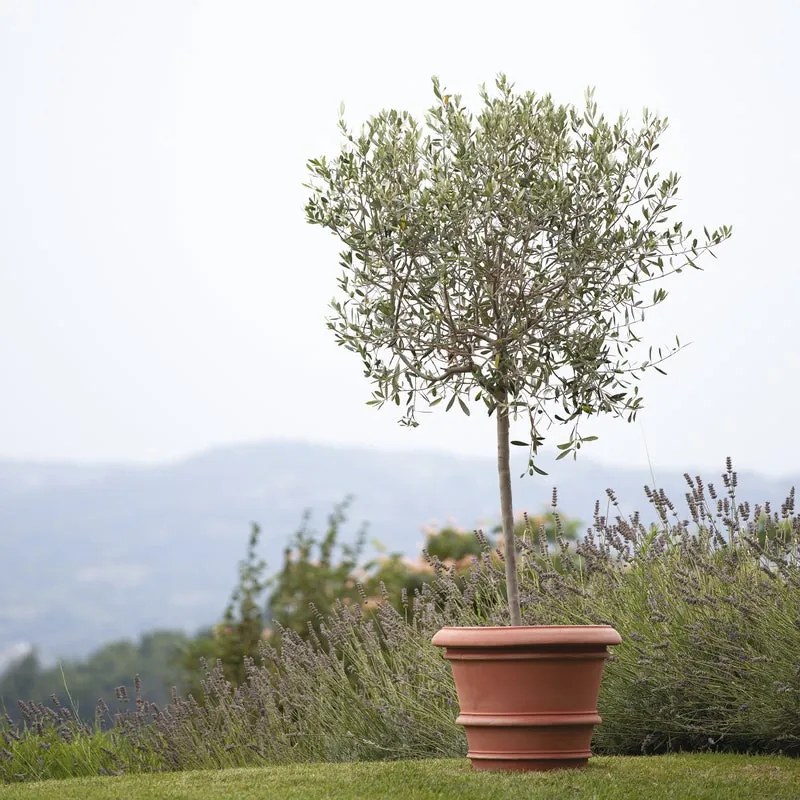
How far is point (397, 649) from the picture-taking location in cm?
645

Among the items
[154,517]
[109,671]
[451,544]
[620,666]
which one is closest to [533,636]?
[620,666]

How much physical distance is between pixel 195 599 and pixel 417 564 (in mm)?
30502

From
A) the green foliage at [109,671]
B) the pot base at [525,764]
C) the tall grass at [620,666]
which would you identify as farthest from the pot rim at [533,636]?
the green foliage at [109,671]

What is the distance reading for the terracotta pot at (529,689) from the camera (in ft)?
14.0

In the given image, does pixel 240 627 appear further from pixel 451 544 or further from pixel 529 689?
pixel 529 689

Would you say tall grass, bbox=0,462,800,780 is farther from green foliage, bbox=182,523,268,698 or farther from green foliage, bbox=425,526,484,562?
green foliage, bbox=425,526,484,562

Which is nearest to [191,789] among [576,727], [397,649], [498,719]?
[498,719]

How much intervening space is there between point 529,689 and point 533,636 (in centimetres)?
25

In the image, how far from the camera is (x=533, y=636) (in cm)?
422

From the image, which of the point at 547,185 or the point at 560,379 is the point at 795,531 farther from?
the point at 547,185

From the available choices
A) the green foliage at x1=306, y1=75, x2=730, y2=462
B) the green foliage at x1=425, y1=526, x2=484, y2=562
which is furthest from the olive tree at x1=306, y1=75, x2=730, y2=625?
the green foliage at x1=425, y1=526, x2=484, y2=562

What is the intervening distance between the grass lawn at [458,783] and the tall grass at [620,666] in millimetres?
384

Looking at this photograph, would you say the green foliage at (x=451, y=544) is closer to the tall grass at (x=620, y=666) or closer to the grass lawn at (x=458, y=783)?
the tall grass at (x=620, y=666)

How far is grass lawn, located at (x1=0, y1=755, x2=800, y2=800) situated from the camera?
3.98 metres
